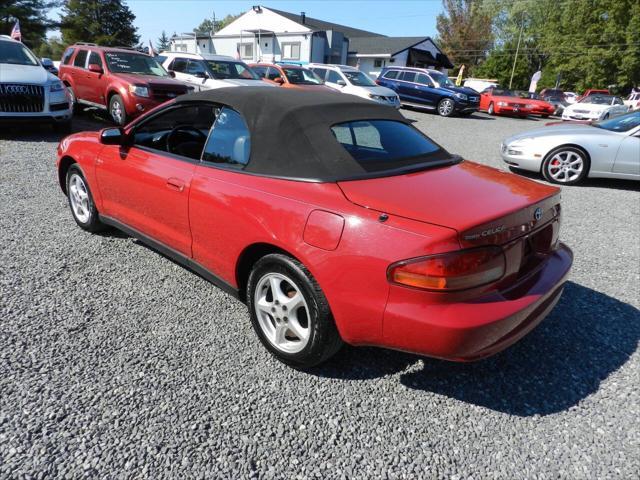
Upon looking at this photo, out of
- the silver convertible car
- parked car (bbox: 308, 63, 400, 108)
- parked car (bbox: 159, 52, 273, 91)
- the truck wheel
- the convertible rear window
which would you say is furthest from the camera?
parked car (bbox: 308, 63, 400, 108)

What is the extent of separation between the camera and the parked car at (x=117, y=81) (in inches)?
377

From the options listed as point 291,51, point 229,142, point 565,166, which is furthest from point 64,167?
point 291,51

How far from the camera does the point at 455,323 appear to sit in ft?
6.55

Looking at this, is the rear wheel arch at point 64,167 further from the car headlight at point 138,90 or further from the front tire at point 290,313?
the car headlight at point 138,90

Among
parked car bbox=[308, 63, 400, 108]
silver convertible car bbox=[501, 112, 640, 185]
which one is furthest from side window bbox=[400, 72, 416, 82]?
silver convertible car bbox=[501, 112, 640, 185]

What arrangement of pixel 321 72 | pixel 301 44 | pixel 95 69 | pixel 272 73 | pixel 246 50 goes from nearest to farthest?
pixel 95 69, pixel 272 73, pixel 321 72, pixel 301 44, pixel 246 50

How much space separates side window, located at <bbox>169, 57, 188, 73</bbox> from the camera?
12.4m

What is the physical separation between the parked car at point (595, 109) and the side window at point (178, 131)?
20835 mm

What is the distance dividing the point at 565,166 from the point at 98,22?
54.7 meters

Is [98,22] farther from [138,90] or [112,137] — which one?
[112,137]

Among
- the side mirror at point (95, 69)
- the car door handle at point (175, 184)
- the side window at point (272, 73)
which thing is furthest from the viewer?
the side window at point (272, 73)

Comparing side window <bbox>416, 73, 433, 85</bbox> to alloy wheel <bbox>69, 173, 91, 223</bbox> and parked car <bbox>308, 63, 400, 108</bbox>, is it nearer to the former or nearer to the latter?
parked car <bbox>308, 63, 400, 108</bbox>

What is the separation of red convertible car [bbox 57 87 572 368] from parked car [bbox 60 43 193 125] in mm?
6902

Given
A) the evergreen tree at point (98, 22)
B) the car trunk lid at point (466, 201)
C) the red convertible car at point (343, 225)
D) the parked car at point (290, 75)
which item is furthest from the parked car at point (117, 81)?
the evergreen tree at point (98, 22)
